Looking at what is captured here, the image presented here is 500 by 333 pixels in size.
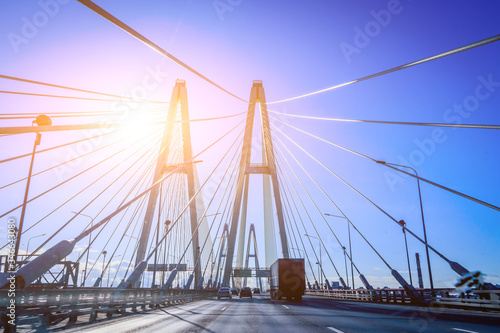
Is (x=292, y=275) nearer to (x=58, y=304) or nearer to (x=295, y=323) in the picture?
(x=295, y=323)

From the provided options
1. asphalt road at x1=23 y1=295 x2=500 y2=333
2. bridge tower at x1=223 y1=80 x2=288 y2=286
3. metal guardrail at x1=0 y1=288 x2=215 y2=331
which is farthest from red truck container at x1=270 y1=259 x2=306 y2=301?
asphalt road at x1=23 y1=295 x2=500 y2=333

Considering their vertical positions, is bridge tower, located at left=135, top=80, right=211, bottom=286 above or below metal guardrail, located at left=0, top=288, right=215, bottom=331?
above

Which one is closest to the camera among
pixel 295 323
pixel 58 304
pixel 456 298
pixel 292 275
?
pixel 295 323

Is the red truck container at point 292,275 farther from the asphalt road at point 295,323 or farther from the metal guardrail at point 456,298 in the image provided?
the asphalt road at point 295,323

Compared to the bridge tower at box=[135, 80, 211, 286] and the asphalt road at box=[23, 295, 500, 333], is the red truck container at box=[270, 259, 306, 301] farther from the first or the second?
the asphalt road at box=[23, 295, 500, 333]

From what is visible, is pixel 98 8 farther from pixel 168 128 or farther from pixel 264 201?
pixel 264 201

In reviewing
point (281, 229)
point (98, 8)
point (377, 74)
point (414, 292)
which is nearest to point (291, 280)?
point (281, 229)

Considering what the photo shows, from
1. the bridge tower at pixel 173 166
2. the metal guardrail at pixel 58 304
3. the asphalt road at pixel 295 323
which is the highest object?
the bridge tower at pixel 173 166

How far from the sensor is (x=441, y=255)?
19156 millimetres

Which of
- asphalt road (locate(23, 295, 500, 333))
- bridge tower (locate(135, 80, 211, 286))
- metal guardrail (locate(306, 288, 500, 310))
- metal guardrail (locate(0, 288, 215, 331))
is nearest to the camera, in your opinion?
metal guardrail (locate(0, 288, 215, 331))

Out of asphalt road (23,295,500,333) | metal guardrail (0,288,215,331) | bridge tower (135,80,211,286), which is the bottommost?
asphalt road (23,295,500,333)

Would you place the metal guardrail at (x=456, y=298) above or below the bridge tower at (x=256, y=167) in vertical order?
below

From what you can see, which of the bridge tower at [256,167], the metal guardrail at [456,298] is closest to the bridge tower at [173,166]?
the bridge tower at [256,167]

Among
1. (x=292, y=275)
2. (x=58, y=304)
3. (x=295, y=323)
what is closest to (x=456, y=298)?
(x=292, y=275)
